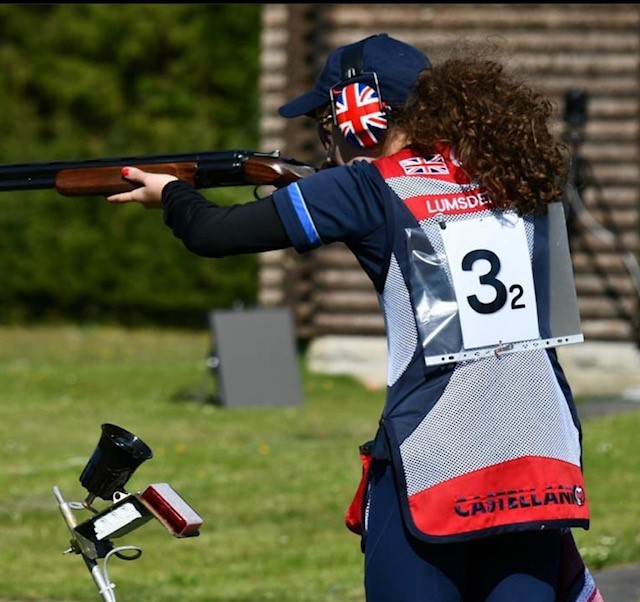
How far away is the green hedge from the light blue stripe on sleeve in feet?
57.3

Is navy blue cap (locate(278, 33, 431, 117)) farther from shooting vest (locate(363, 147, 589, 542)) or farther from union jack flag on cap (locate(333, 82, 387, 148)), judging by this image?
shooting vest (locate(363, 147, 589, 542))

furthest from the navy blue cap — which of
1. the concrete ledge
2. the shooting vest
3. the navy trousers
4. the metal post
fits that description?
the concrete ledge

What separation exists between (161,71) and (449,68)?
19.1 metres

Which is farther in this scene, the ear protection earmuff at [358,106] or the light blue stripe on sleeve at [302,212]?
the ear protection earmuff at [358,106]

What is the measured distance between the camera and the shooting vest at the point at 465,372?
3498mm

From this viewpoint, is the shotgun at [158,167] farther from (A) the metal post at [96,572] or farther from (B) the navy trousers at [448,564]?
(B) the navy trousers at [448,564]

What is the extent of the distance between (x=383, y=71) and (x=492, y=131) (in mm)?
322

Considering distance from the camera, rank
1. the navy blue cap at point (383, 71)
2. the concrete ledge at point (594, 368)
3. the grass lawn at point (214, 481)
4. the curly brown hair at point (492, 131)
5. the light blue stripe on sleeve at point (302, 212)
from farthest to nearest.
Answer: the concrete ledge at point (594, 368) < the grass lawn at point (214, 481) < the navy blue cap at point (383, 71) < the curly brown hair at point (492, 131) < the light blue stripe on sleeve at point (302, 212)

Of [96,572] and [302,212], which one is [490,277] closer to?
[302,212]

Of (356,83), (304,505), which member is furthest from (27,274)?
(356,83)

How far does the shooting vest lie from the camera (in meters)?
3.50

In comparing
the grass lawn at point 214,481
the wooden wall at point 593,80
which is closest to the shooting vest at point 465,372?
the grass lawn at point 214,481

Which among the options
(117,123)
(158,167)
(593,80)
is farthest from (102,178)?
(117,123)

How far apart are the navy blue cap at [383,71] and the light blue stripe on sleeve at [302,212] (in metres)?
0.37
